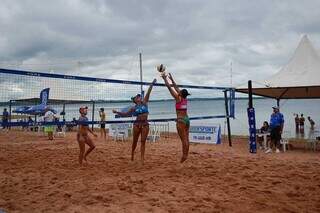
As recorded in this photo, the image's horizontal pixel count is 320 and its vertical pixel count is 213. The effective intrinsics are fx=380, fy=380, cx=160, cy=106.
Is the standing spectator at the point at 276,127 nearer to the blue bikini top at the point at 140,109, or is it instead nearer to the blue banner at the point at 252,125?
the blue banner at the point at 252,125

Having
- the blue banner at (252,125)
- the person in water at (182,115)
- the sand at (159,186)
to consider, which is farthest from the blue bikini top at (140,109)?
the blue banner at (252,125)

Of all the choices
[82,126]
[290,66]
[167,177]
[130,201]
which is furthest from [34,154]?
[290,66]

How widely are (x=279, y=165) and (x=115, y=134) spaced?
361 inches

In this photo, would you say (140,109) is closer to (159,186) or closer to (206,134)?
(159,186)

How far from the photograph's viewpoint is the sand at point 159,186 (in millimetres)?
4730

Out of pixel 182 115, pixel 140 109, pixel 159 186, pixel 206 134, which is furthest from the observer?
pixel 206 134

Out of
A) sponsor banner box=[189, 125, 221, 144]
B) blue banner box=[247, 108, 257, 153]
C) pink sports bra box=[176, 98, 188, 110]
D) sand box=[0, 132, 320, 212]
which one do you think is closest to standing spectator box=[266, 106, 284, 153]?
blue banner box=[247, 108, 257, 153]

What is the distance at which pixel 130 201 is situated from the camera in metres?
4.89

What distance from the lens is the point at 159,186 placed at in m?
5.69

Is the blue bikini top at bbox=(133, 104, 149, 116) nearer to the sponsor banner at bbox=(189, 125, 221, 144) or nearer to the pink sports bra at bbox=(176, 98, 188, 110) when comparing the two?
the pink sports bra at bbox=(176, 98, 188, 110)

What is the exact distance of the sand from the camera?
473cm

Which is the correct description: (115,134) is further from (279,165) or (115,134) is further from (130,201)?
(130,201)

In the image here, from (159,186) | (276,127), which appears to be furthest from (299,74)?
(159,186)

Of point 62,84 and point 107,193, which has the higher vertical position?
point 62,84
